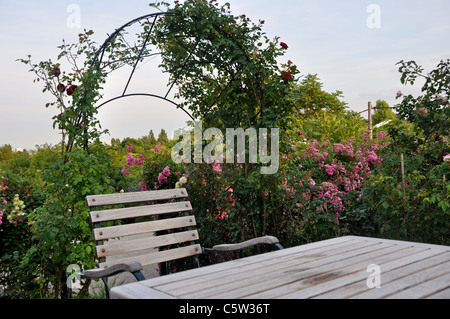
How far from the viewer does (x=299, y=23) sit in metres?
4.29

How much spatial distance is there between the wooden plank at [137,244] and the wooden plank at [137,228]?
0.16ft

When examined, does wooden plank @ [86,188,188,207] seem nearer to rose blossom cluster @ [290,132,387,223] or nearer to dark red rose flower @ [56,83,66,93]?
rose blossom cluster @ [290,132,387,223]

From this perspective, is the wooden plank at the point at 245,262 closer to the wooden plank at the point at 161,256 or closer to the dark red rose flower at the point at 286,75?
the wooden plank at the point at 161,256

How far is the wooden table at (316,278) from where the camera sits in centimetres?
133

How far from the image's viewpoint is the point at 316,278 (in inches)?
58.7

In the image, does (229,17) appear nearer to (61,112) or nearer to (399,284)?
(61,112)

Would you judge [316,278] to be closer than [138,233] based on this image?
Yes

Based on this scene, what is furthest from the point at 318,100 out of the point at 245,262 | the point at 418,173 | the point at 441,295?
the point at 441,295

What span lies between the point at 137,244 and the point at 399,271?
150cm

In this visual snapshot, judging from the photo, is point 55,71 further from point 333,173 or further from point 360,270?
point 333,173

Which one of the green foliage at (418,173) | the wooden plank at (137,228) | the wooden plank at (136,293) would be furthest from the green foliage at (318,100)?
the wooden plank at (136,293)
